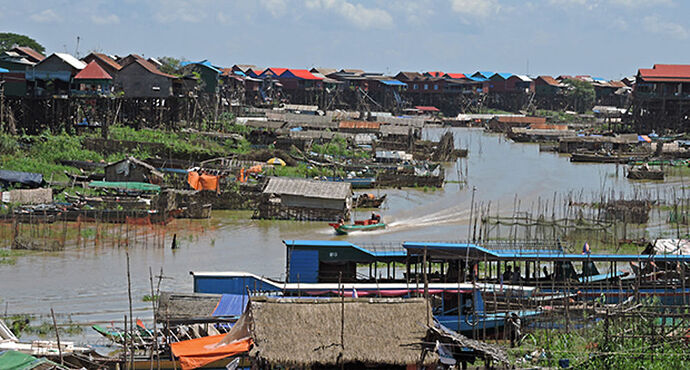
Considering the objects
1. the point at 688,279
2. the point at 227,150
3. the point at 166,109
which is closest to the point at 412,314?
the point at 688,279

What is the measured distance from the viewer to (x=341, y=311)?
1134 cm

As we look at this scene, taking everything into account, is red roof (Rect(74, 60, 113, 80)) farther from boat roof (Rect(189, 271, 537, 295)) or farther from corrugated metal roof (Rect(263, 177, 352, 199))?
boat roof (Rect(189, 271, 537, 295))

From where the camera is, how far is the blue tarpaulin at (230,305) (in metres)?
14.2

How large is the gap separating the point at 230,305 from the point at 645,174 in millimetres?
25355

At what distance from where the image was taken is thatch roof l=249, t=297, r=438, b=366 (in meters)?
11.0

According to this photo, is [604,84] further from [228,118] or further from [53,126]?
[53,126]

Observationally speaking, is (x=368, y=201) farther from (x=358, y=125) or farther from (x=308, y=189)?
(x=358, y=125)

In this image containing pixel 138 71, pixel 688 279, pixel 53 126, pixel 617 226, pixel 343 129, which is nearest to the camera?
pixel 688 279

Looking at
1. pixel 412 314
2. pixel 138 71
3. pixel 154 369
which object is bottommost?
pixel 154 369

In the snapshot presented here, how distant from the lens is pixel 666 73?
171 ft

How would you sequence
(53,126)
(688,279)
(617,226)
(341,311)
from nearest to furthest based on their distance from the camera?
(341,311) → (688,279) → (617,226) → (53,126)

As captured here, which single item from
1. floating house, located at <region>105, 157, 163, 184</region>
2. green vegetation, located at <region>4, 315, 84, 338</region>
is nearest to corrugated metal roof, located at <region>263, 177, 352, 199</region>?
floating house, located at <region>105, 157, 163, 184</region>

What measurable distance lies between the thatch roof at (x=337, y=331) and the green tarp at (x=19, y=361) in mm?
2752

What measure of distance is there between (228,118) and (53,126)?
14455 mm
